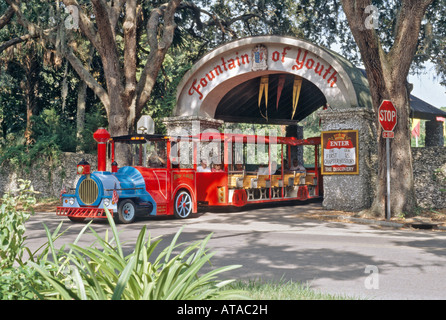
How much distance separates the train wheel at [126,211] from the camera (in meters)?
14.3

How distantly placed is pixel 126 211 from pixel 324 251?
6.84 meters

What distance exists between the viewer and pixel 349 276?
282 inches

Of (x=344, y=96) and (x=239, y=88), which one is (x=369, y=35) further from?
(x=239, y=88)

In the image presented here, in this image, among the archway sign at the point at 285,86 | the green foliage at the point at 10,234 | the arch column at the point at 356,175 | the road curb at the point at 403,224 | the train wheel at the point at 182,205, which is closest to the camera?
the green foliage at the point at 10,234

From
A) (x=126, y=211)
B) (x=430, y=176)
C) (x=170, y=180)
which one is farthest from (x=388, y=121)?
(x=126, y=211)

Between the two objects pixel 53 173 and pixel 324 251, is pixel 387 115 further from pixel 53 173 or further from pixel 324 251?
pixel 53 173

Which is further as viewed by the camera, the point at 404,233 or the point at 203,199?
the point at 203,199

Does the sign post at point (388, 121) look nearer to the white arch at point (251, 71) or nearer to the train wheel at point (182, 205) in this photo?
the white arch at point (251, 71)

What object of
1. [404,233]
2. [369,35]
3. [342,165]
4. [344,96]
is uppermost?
[369,35]

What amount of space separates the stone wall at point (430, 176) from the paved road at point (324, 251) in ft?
15.1

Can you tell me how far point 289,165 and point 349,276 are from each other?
14.5 meters

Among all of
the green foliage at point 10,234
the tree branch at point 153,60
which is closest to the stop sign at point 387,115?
the tree branch at point 153,60
